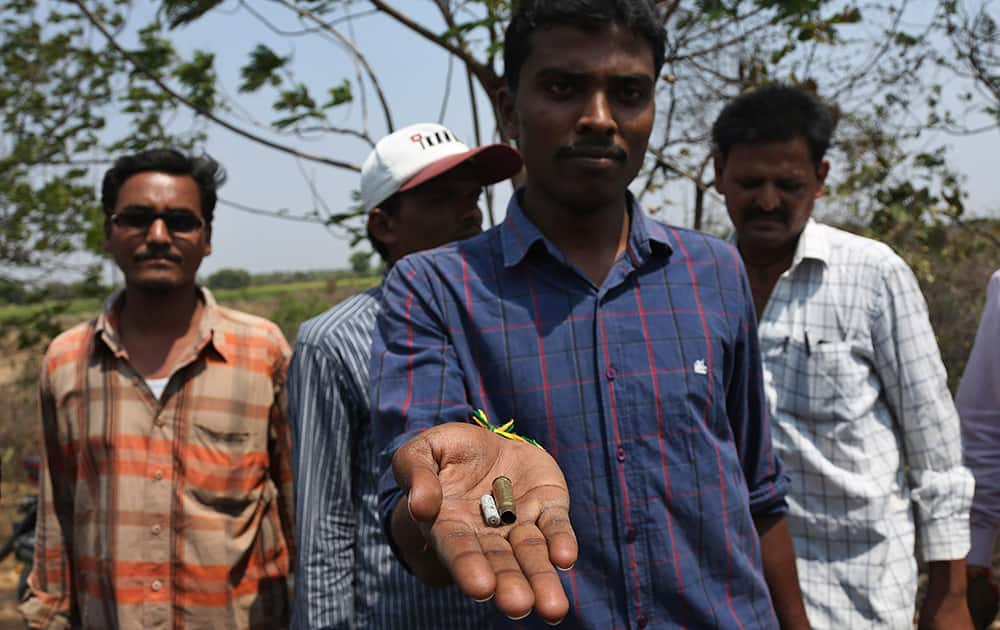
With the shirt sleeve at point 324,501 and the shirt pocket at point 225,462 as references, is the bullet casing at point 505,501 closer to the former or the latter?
the shirt sleeve at point 324,501

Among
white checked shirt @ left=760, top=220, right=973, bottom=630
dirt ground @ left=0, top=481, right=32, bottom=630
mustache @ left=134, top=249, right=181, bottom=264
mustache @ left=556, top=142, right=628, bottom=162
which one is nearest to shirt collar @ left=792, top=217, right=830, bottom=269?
white checked shirt @ left=760, top=220, right=973, bottom=630

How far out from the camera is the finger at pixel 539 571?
1.12 m

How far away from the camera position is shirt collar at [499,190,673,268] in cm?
172

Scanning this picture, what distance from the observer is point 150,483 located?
2.75 meters

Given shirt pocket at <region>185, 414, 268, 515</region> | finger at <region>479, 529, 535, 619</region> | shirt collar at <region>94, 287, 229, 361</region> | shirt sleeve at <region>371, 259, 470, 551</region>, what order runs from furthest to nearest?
shirt collar at <region>94, 287, 229, 361</region> < shirt pocket at <region>185, 414, 268, 515</region> < shirt sleeve at <region>371, 259, 470, 551</region> < finger at <region>479, 529, 535, 619</region>

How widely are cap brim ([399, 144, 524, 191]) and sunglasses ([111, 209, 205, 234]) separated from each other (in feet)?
2.97

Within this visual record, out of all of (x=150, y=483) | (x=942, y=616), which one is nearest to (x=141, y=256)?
(x=150, y=483)

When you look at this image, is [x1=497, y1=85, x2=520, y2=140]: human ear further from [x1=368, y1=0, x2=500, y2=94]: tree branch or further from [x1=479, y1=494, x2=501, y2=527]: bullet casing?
[x1=368, y1=0, x2=500, y2=94]: tree branch

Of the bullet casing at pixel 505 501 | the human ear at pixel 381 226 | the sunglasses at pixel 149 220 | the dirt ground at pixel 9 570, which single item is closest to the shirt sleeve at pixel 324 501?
the human ear at pixel 381 226

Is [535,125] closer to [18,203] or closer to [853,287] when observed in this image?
[853,287]

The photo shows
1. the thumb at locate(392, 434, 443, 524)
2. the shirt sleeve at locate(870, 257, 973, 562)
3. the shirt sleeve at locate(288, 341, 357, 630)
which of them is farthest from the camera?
the shirt sleeve at locate(870, 257, 973, 562)

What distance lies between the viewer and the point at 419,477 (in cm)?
125

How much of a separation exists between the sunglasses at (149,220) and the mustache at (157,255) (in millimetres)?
78

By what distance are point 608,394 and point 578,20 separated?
0.71 m
